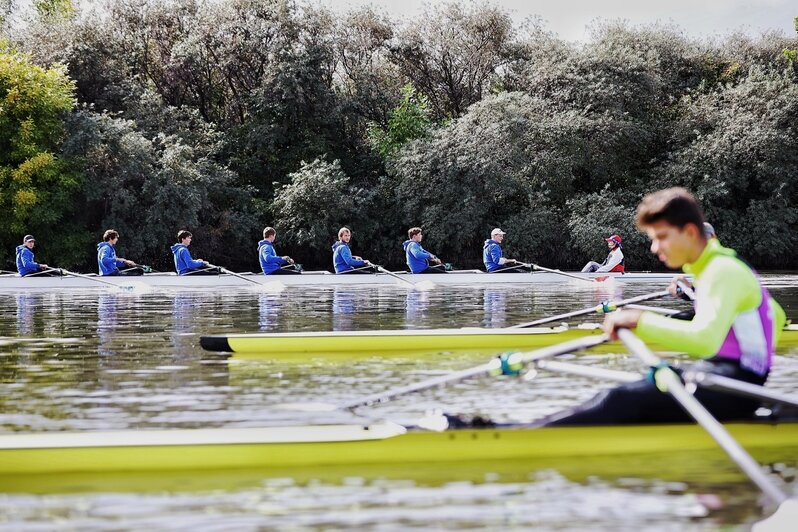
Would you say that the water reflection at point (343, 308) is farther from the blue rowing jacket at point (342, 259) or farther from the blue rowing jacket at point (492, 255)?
the blue rowing jacket at point (492, 255)

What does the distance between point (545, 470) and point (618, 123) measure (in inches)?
1395

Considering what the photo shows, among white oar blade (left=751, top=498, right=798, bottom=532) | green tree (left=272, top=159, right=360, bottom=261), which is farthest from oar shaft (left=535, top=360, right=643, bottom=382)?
green tree (left=272, top=159, right=360, bottom=261)

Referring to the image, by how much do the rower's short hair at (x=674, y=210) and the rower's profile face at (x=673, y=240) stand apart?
3 cm

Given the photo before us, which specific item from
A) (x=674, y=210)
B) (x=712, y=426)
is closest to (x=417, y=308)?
(x=674, y=210)

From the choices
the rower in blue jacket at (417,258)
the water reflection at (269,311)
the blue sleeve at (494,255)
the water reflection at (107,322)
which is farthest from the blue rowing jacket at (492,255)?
the water reflection at (107,322)

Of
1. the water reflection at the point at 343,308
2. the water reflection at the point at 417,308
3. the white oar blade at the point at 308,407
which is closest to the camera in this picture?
the white oar blade at the point at 308,407

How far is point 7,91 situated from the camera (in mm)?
35344

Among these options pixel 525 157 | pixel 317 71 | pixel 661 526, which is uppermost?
pixel 317 71

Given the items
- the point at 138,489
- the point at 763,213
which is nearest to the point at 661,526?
the point at 138,489

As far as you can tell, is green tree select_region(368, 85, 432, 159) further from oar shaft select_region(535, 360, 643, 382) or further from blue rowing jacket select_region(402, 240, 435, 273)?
oar shaft select_region(535, 360, 643, 382)

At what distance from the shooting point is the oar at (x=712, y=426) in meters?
4.52

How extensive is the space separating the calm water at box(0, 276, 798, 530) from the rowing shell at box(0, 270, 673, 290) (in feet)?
25.4

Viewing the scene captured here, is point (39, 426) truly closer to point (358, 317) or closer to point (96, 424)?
point (96, 424)

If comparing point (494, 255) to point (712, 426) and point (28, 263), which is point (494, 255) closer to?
point (28, 263)
